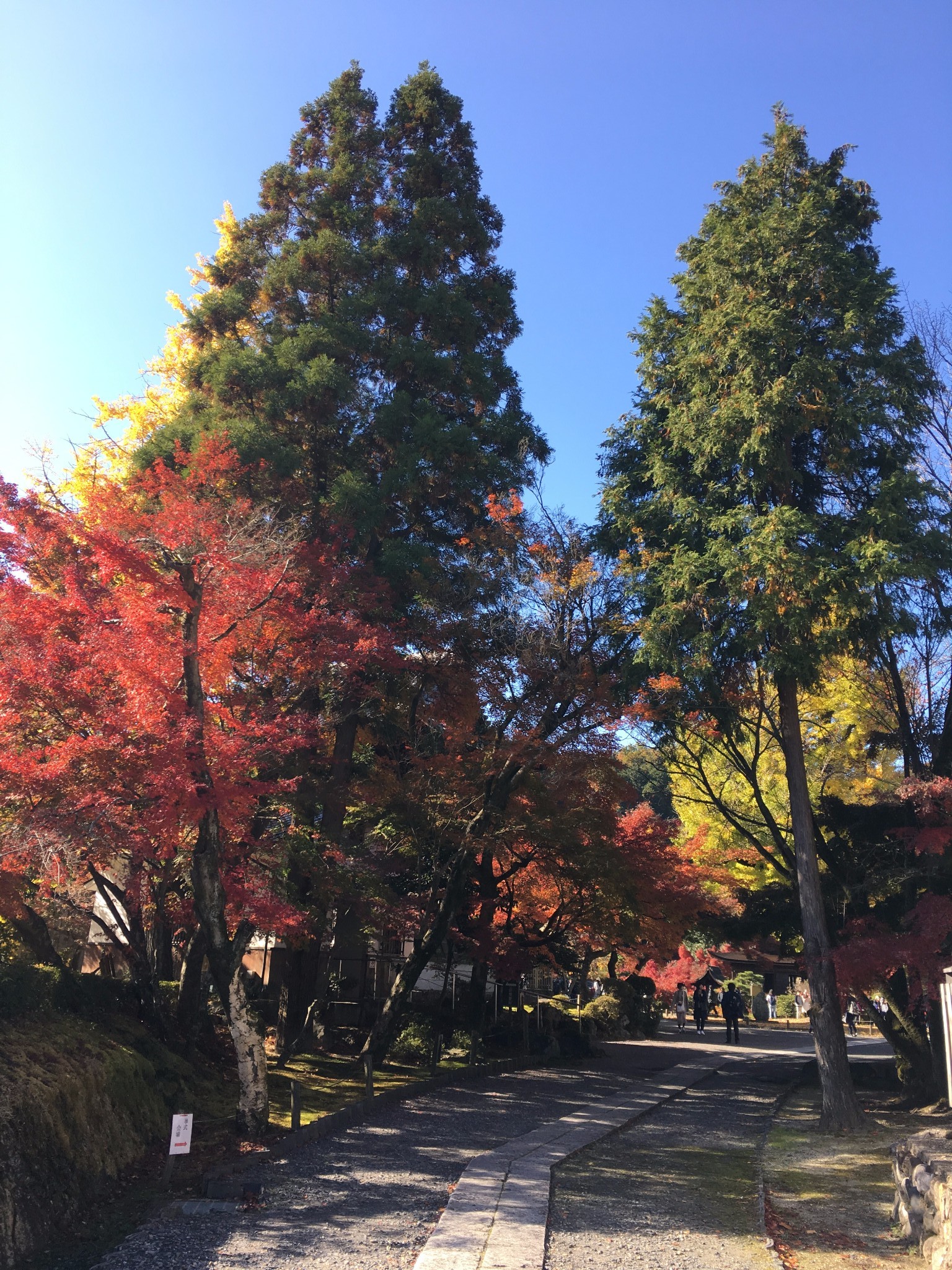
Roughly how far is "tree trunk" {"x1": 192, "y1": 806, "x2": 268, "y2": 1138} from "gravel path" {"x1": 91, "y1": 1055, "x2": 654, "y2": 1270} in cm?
92

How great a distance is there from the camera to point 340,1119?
12211 mm

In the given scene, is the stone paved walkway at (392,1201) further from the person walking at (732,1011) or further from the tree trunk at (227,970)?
the person walking at (732,1011)

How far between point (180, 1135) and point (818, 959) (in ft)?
33.2

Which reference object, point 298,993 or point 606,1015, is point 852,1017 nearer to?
point 606,1015

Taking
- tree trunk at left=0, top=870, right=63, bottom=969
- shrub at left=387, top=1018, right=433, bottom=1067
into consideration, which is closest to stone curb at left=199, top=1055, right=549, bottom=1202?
shrub at left=387, top=1018, right=433, bottom=1067

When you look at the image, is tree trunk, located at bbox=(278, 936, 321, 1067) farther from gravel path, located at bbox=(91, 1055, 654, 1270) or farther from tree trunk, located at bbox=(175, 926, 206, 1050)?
gravel path, located at bbox=(91, 1055, 654, 1270)

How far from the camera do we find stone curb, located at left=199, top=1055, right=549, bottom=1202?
28.3 ft

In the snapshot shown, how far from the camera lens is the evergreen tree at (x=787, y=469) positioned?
13.7 m

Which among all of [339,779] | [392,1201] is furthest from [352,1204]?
[339,779]

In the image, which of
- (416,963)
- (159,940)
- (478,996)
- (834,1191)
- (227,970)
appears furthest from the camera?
(478,996)

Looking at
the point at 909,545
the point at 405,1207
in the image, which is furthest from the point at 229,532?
the point at 909,545

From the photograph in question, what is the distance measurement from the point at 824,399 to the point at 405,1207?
41.5 ft

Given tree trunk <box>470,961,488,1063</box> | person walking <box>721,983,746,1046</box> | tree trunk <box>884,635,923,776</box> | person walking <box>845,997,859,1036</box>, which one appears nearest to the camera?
tree trunk <box>884,635,923,776</box>

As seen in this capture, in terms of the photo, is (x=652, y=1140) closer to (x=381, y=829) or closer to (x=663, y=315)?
(x=381, y=829)
